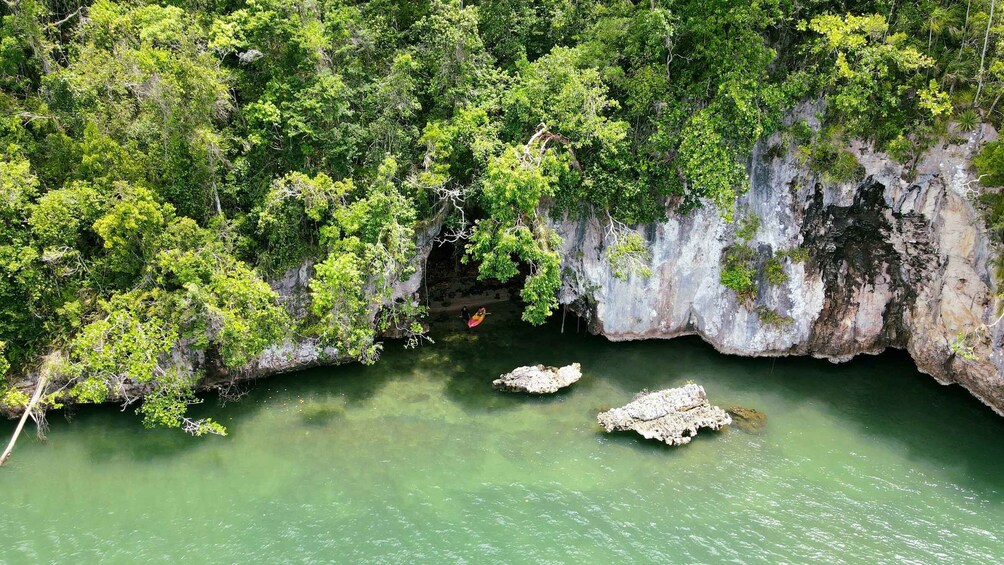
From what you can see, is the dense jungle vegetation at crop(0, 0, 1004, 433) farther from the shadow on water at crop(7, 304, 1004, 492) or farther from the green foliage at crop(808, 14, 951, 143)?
the shadow on water at crop(7, 304, 1004, 492)

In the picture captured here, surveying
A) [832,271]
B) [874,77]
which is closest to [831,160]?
[874,77]

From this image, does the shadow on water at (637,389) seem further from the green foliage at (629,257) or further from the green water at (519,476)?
the green foliage at (629,257)

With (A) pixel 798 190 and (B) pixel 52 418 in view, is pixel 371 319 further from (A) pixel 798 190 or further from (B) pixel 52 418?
(A) pixel 798 190

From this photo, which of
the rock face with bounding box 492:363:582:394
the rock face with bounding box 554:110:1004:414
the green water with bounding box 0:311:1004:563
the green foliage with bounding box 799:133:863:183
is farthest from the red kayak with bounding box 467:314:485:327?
the green foliage with bounding box 799:133:863:183

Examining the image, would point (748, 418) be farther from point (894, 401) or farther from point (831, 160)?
point (831, 160)

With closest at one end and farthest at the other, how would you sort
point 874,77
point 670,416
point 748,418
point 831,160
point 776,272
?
point 874,77
point 670,416
point 748,418
point 831,160
point 776,272

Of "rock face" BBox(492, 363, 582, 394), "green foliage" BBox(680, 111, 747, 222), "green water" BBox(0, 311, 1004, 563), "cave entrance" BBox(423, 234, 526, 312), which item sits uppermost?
"green foliage" BBox(680, 111, 747, 222)
